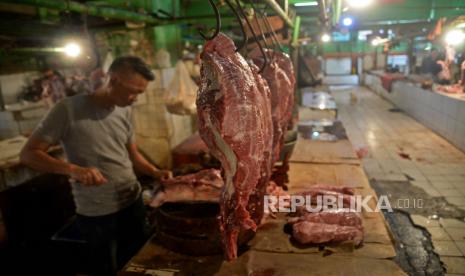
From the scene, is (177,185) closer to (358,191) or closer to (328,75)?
(358,191)

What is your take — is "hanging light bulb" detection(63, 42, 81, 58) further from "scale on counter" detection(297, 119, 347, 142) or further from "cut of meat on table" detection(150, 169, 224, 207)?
"scale on counter" detection(297, 119, 347, 142)

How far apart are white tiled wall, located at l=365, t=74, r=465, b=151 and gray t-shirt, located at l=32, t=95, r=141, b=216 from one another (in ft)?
22.5

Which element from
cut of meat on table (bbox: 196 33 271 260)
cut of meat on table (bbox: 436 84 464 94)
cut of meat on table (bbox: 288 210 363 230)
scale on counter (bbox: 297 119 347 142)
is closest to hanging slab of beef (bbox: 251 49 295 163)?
cut of meat on table (bbox: 288 210 363 230)

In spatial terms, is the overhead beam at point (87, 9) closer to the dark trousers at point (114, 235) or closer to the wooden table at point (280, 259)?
the dark trousers at point (114, 235)

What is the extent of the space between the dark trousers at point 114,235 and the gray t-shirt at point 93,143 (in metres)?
0.13

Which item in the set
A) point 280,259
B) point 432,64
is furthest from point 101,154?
point 432,64

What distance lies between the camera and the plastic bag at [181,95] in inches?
233

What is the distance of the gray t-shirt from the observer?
128 inches

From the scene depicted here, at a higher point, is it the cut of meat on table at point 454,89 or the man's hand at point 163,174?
the cut of meat on table at point 454,89

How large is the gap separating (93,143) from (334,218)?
8.39 feet

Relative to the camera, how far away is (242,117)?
2150mm

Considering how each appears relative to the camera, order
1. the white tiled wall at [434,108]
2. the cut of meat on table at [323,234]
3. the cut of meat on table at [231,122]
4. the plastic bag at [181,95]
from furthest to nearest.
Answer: the white tiled wall at [434,108] → the plastic bag at [181,95] → the cut of meat on table at [323,234] → the cut of meat on table at [231,122]

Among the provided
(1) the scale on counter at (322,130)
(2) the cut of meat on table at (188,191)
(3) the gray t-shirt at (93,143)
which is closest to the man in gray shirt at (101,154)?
(3) the gray t-shirt at (93,143)

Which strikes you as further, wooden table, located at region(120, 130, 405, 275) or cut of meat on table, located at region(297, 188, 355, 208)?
cut of meat on table, located at region(297, 188, 355, 208)
